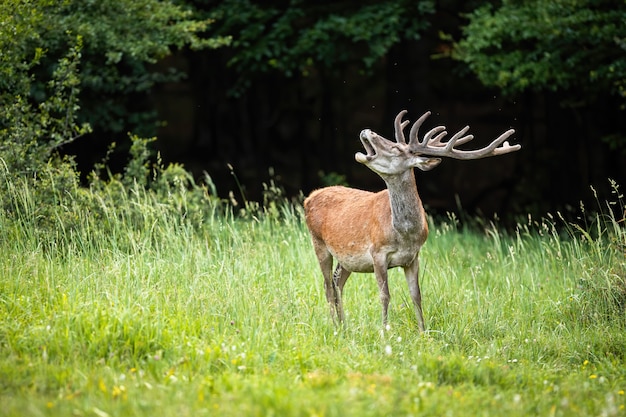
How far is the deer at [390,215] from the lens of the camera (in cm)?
690

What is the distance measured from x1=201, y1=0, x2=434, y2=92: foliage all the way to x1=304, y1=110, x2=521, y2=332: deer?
22.0 ft

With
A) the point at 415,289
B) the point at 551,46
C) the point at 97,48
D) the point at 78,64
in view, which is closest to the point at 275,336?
the point at 415,289

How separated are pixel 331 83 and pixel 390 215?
13233 mm

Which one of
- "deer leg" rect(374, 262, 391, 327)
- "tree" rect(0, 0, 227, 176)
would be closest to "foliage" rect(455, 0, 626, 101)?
"tree" rect(0, 0, 227, 176)

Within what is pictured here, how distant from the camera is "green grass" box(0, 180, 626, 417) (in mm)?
5191

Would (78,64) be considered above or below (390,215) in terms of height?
above

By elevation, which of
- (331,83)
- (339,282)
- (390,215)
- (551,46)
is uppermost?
(551,46)

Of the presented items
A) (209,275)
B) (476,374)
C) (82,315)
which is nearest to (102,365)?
(82,315)

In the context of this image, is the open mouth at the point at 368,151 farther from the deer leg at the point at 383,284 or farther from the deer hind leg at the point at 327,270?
the deer hind leg at the point at 327,270

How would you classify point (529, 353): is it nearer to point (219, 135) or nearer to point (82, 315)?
point (82, 315)

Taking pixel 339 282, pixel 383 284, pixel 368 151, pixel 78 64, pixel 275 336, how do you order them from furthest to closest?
1. pixel 78 64
2. pixel 339 282
3. pixel 383 284
4. pixel 368 151
5. pixel 275 336

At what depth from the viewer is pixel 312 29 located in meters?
14.6

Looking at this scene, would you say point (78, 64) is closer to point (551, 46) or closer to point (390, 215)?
point (551, 46)

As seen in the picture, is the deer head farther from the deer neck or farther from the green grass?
the green grass
